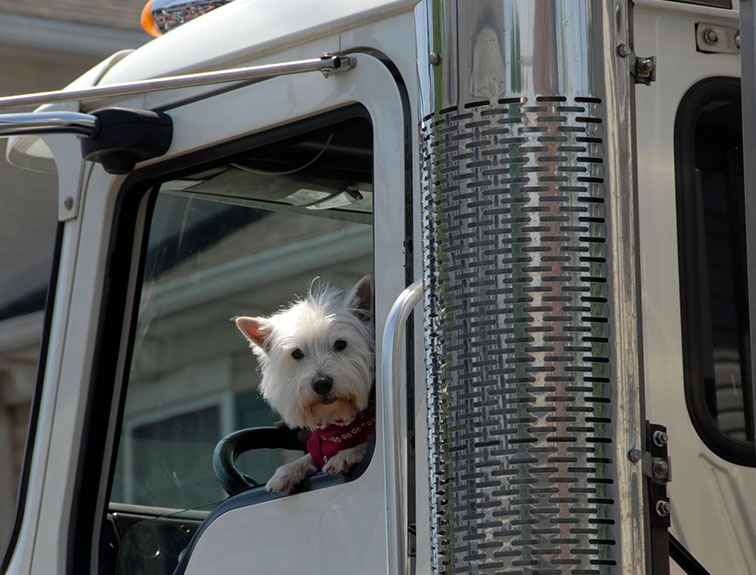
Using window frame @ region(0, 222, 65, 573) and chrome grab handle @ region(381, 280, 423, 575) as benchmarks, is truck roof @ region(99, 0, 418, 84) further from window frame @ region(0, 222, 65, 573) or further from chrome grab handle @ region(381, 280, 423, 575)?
chrome grab handle @ region(381, 280, 423, 575)

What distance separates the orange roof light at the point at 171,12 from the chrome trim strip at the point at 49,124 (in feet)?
2.04

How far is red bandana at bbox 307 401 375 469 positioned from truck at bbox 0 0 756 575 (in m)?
0.17

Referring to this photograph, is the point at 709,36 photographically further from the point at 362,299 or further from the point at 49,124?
the point at 49,124

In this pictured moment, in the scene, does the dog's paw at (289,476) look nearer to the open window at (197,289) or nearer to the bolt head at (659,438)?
the open window at (197,289)

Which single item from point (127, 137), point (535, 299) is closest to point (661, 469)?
point (535, 299)

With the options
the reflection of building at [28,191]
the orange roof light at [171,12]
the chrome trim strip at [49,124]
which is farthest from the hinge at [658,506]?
the reflection of building at [28,191]

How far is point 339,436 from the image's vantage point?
2.67 m

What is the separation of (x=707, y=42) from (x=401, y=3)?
608 millimetres

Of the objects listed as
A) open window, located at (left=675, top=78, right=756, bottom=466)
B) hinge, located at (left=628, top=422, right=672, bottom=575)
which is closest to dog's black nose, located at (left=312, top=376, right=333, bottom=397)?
open window, located at (left=675, top=78, right=756, bottom=466)

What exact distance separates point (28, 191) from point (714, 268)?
32.6ft

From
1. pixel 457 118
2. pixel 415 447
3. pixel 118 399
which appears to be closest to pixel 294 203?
pixel 118 399

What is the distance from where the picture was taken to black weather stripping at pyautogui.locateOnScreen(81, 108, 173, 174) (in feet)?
9.29

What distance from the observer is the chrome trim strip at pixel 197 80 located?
2.31 m

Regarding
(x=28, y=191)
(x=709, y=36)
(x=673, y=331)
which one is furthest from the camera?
(x=28, y=191)
